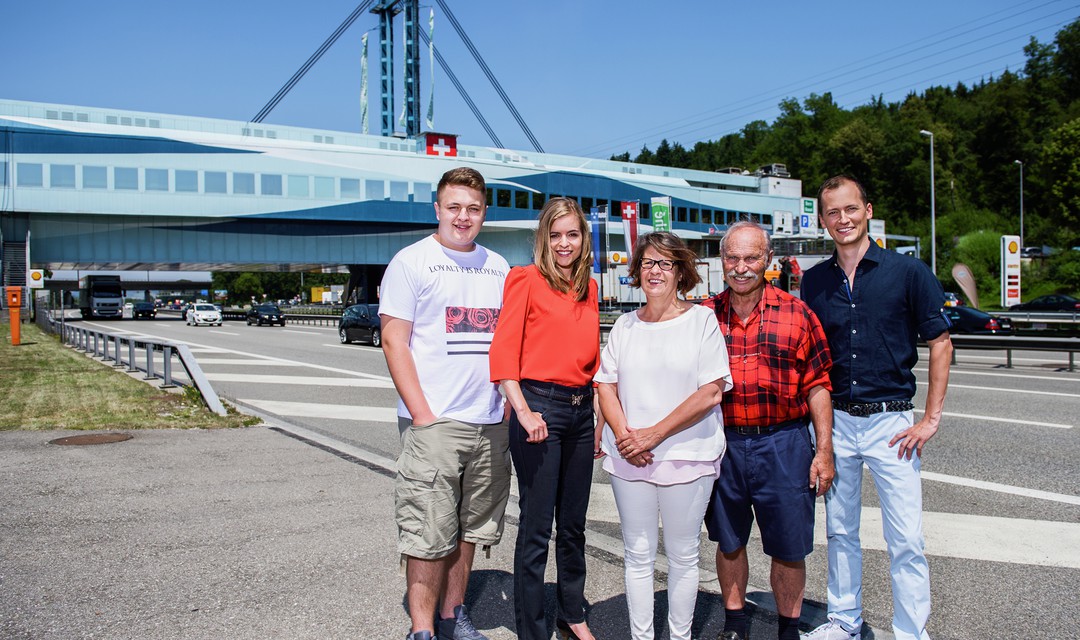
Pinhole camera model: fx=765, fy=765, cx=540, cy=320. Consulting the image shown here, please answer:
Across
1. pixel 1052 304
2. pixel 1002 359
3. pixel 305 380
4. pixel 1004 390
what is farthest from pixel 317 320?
pixel 1004 390

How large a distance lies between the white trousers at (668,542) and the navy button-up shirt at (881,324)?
0.80 m

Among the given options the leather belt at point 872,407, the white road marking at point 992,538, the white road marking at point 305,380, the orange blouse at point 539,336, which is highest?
the orange blouse at point 539,336

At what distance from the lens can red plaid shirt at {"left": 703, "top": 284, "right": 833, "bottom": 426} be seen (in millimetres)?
3238

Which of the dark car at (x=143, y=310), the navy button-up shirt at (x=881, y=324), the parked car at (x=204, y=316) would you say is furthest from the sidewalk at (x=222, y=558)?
the dark car at (x=143, y=310)

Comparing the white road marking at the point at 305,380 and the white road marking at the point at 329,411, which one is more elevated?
the white road marking at the point at 305,380

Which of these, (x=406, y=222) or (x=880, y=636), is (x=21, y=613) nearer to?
(x=880, y=636)

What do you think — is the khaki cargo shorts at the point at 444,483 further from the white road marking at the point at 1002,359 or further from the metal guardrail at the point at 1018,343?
the white road marking at the point at 1002,359

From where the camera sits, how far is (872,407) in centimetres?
333

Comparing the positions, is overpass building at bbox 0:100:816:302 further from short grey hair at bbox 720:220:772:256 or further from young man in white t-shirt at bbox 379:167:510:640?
young man in white t-shirt at bbox 379:167:510:640

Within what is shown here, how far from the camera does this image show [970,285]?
3816 cm

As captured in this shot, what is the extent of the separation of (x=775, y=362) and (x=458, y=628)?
1.85 metres

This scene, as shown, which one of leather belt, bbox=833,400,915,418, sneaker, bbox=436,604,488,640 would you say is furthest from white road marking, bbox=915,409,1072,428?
sneaker, bbox=436,604,488,640

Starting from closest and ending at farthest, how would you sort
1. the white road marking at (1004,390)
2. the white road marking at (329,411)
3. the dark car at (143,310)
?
the white road marking at (329,411)
the white road marking at (1004,390)
the dark car at (143,310)

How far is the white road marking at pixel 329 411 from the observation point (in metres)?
10.5
